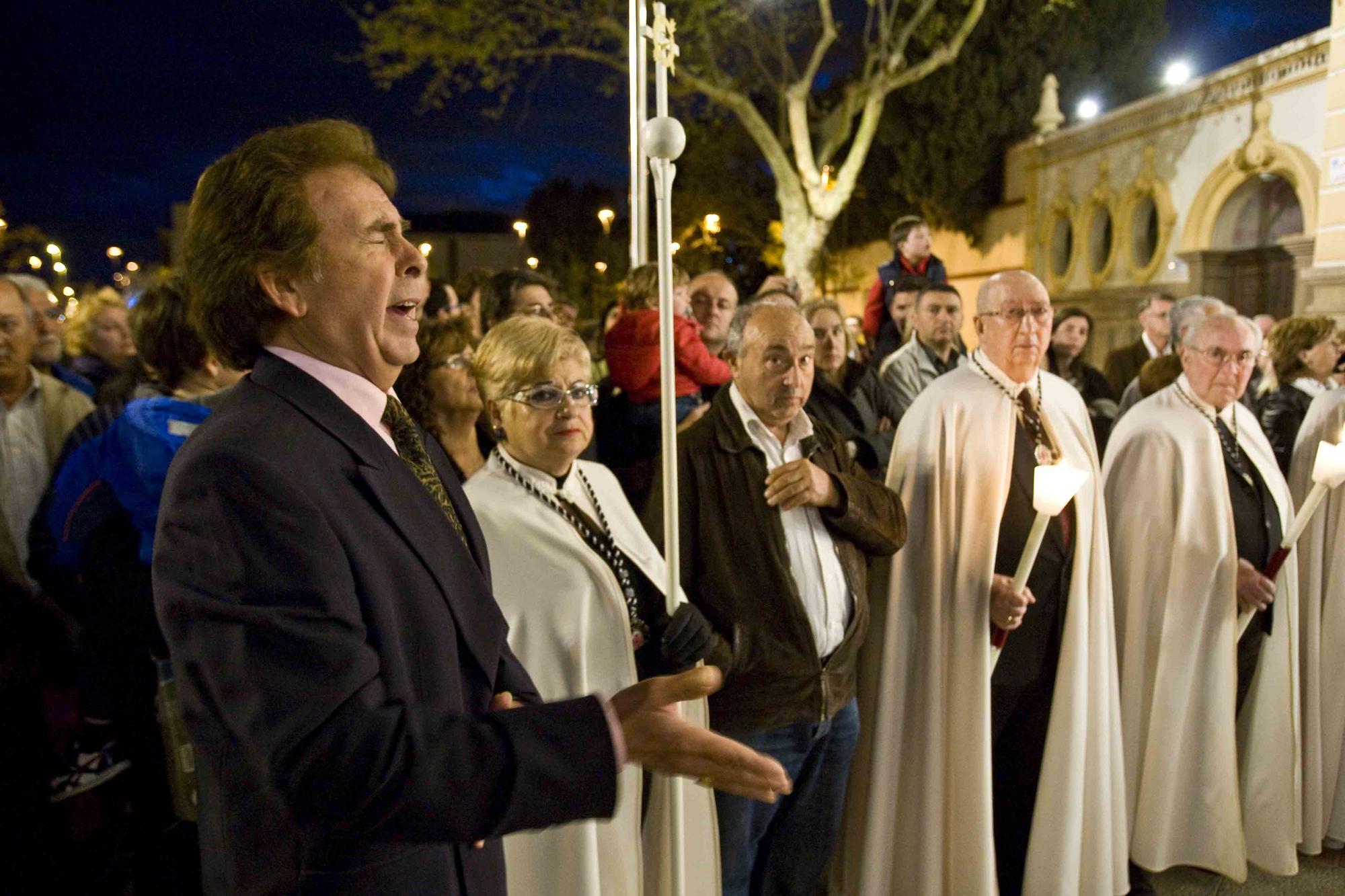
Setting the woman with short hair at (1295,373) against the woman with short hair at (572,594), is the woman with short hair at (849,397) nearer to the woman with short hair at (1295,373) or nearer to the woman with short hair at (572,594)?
the woman with short hair at (1295,373)

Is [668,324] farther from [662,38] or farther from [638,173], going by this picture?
[638,173]

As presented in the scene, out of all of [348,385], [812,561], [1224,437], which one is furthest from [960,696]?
[348,385]

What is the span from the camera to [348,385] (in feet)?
4.79

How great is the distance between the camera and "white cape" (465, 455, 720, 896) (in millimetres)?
2371

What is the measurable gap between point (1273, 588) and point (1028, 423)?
133 centimetres

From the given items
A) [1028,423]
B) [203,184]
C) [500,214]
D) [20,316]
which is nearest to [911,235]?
[1028,423]

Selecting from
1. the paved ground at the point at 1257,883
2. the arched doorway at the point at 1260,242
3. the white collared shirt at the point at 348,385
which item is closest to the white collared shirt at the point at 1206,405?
the paved ground at the point at 1257,883

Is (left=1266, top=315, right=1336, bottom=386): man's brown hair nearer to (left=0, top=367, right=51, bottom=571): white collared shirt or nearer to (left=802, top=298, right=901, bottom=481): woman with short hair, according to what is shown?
(left=802, top=298, right=901, bottom=481): woman with short hair

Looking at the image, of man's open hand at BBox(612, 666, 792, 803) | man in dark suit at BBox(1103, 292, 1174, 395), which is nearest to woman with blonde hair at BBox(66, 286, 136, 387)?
man's open hand at BBox(612, 666, 792, 803)

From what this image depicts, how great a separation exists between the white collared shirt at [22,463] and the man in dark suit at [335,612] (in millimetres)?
2825

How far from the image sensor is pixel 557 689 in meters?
2.43

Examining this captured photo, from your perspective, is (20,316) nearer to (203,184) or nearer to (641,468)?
(641,468)

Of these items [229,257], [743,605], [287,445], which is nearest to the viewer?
[287,445]

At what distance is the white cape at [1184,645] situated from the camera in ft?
12.2
